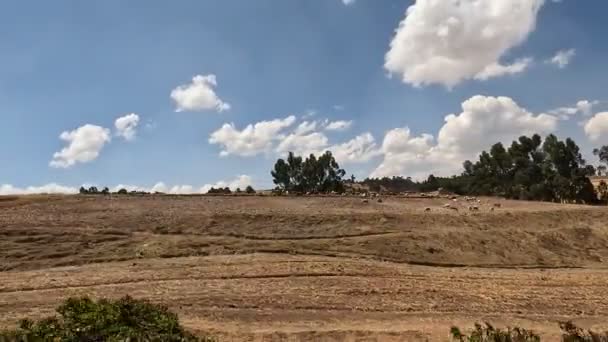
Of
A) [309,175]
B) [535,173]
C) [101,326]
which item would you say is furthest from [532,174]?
[101,326]

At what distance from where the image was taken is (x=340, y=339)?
14461 mm

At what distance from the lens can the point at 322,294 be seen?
19.8 meters

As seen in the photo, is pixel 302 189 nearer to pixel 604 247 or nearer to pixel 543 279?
pixel 604 247

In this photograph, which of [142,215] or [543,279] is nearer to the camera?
[543,279]

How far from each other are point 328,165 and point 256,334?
62.9 metres

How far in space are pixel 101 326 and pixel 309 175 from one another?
7016cm

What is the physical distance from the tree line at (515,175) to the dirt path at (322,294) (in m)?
43.4

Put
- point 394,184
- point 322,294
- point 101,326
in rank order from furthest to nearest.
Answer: point 394,184, point 322,294, point 101,326

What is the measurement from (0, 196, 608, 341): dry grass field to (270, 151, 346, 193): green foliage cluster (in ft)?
102

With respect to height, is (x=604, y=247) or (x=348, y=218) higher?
(x=348, y=218)

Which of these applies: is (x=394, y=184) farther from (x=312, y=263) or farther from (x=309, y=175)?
(x=312, y=263)

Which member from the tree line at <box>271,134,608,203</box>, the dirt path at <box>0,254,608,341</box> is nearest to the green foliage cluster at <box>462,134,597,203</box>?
the tree line at <box>271,134,608,203</box>

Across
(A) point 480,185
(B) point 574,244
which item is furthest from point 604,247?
(A) point 480,185

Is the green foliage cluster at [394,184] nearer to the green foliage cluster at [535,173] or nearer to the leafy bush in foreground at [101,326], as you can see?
the green foliage cluster at [535,173]
